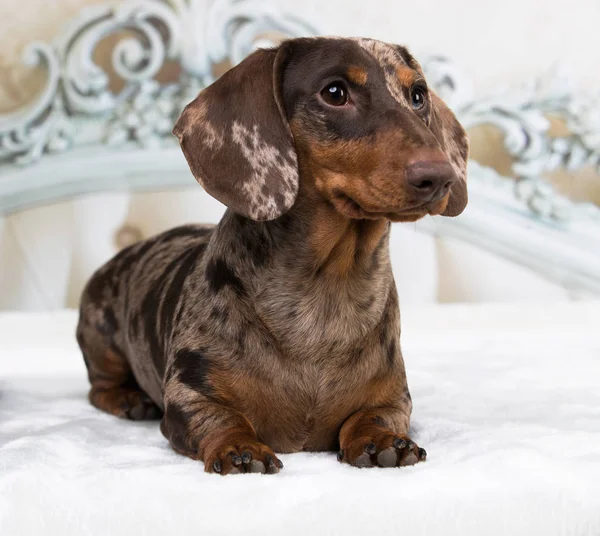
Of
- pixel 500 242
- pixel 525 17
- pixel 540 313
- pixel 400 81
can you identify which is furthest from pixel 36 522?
pixel 525 17

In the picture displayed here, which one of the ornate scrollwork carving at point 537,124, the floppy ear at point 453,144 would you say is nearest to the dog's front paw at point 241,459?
the floppy ear at point 453,144

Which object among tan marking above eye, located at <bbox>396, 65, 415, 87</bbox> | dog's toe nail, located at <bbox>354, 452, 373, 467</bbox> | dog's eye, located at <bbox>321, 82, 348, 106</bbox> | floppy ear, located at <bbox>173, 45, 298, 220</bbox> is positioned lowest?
dog's toe nail, located at <bbox>354, 452, 373, 467</bbox>

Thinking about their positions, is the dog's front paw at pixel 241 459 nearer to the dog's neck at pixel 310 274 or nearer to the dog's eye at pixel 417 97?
the dog's neck at pixel 310 274

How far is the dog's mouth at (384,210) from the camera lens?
2.29 metres

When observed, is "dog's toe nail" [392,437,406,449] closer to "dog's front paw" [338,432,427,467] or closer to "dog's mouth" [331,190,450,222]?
"dog's front paw" [338,432,427,467]

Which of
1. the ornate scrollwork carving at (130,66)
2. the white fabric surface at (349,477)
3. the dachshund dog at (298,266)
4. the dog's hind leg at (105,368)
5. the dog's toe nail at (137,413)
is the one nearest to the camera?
the white fabric surface at (349,477)

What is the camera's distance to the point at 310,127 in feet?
8.14

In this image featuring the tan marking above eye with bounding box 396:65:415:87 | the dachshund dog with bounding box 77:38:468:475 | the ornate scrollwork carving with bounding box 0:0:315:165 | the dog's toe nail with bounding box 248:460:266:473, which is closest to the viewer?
the dog's toe nail with bounding box 248:460:266:473

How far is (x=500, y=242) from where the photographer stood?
17.7 feet

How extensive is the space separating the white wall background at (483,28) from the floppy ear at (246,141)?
2.85 m

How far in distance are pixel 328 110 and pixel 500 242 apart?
3.12 metres

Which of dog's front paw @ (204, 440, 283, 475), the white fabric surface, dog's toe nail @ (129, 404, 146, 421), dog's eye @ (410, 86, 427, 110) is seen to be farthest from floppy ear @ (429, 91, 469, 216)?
dog's toe nail @ (129, 404, 146, 421)

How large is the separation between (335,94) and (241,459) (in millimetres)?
888

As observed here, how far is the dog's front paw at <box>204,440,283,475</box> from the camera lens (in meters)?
2.31
